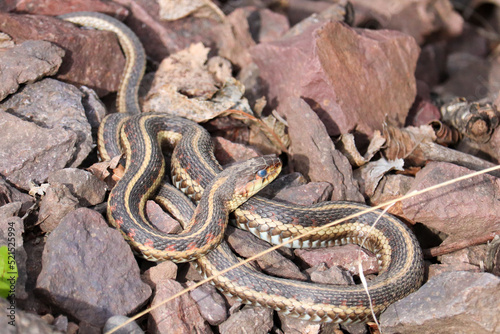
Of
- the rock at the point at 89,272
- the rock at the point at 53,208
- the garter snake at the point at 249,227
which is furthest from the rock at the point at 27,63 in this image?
the rock at the point at 89,272

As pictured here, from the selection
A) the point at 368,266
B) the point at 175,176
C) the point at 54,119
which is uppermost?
the point at 54,119

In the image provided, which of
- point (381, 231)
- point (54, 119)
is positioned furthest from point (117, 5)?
point (381, 231)

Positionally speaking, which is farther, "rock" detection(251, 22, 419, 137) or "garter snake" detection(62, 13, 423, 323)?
"rock" detection(251, 22, 419, 137)

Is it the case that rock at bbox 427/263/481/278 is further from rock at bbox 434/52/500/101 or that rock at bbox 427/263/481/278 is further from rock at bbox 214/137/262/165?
rock at bbox 434/52/500/101

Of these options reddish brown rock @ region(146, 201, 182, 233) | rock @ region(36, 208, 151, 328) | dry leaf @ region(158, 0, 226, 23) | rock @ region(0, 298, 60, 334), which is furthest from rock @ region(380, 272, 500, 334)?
dry leaf @ region(158, 0, 226, 23)

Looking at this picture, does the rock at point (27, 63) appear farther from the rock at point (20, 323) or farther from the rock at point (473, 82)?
the rock at point (473, 82)

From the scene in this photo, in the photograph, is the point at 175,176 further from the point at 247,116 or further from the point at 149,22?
the point at 149,22
